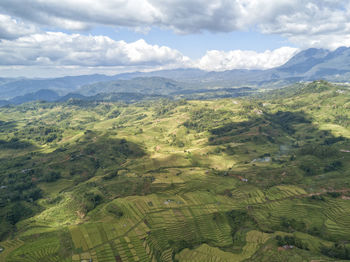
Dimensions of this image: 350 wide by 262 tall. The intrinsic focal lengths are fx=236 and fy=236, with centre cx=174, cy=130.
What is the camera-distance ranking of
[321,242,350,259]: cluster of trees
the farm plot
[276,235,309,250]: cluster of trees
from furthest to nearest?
[276,235,309,250]: cluster of trees, the farm plot, [321,242,350,259]: cluster of trees

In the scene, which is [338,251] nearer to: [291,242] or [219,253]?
[291,242]

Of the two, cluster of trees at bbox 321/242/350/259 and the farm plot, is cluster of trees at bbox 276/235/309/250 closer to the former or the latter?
the farm plot

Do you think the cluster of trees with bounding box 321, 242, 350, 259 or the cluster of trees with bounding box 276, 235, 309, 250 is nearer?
the cluster of trees with bounding box 321, 242, 350, 259

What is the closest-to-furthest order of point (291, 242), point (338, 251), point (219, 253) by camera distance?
point (338, 251)
point (219, 253)
point (291, 242)

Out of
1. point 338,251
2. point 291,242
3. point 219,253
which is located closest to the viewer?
point 338,251

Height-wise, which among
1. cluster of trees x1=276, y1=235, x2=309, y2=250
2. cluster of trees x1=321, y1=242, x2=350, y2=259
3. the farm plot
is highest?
cluster of trees x1=321, y1=242, x2=350, y2=259

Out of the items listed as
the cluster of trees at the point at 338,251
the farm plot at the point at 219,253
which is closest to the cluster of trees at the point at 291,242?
the farm plot at the point at 219,253

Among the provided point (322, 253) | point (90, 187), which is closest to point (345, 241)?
point (322, 253)

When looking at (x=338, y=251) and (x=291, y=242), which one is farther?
(x=291, y=242)

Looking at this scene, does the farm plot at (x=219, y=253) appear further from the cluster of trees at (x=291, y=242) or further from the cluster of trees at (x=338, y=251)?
the cluster of trees at (x=338, y=251)

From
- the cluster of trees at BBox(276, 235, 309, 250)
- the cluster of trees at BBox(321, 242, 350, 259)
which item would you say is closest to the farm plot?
the cluster of trees at BBox(276, 235, 309, 250)

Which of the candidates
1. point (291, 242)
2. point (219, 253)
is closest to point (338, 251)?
point (291, 242)

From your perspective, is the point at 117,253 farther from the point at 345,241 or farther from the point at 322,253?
the point at 345,241

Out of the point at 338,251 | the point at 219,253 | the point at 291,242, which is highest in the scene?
the point at 338,251
